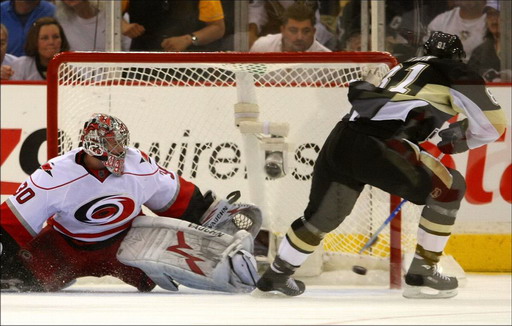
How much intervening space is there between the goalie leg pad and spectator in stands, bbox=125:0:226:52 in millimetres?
827

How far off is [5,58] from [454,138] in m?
2.01

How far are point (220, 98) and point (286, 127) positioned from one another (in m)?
0.31

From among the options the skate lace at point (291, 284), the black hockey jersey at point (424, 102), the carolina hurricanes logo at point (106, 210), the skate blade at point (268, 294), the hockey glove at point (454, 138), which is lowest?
the skate blade at point (268, 294)

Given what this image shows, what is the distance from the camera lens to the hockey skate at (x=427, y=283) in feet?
10.8

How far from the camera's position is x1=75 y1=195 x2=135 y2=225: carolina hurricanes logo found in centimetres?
338

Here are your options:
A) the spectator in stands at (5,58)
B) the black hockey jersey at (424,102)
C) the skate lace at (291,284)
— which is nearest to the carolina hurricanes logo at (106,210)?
the skate lace at (291,284)

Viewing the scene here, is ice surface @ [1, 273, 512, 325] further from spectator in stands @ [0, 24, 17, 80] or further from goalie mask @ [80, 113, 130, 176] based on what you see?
spectator in stands @ [0, 24, 17, 80]

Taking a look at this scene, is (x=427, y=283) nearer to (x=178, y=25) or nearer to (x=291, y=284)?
(x=291, y=284)

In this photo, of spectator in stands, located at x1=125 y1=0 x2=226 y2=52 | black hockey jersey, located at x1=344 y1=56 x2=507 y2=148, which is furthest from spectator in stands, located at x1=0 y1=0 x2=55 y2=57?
black hockey jersey, located at x1=344 y1=56 x2=507 y2=148

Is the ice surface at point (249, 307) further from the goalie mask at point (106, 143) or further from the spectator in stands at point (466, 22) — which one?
the spectator in stands at point (466, 22)

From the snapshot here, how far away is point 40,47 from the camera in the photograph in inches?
172

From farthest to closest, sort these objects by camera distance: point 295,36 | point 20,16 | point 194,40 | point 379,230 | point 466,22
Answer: point 20,16 → point 295,36 → point 194,40 → point 466,22 → point 379,230

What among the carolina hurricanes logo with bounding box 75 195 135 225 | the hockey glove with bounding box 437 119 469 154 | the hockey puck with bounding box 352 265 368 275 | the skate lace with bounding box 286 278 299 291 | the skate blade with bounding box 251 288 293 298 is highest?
the hockey glove with bounding box 437 119 469 154

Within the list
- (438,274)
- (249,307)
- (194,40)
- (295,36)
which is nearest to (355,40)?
(295,36)
